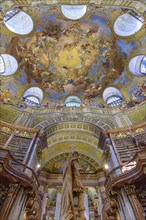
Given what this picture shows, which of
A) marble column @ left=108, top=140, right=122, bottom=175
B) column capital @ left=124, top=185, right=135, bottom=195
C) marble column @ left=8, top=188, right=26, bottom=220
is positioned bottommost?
marble column @ left=8, top=188, right=26, bottom=220

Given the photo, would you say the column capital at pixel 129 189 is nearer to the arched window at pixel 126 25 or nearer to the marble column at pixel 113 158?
the marble column at pixel 113 158

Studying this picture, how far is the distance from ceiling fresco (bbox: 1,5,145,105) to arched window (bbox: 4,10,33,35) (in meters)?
0.53

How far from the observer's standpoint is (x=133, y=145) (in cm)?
1112

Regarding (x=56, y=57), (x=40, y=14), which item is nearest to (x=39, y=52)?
(x=56, y=57)

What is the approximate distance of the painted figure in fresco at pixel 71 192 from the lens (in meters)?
4.13

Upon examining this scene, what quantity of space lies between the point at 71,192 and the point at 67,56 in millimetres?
19915

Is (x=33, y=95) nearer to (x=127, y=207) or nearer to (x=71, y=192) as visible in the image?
(x=127, y=207)

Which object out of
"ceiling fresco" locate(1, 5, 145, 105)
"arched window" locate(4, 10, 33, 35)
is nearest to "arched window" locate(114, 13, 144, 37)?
"ceiling fresco" locate(1, 5, 145, 105)

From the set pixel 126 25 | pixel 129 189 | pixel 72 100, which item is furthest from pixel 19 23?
pixel 129 189

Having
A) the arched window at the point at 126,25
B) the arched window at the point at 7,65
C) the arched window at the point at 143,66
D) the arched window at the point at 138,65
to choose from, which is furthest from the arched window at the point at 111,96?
the arched window at the point at 7,65

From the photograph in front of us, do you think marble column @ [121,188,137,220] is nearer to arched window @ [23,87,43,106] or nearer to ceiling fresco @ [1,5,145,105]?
arched window @ [23,87,43,106]

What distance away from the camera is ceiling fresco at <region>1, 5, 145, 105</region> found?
1984 cm

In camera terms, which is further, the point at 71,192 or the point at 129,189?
the point at 129,189

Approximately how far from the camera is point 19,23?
19.2 meters
